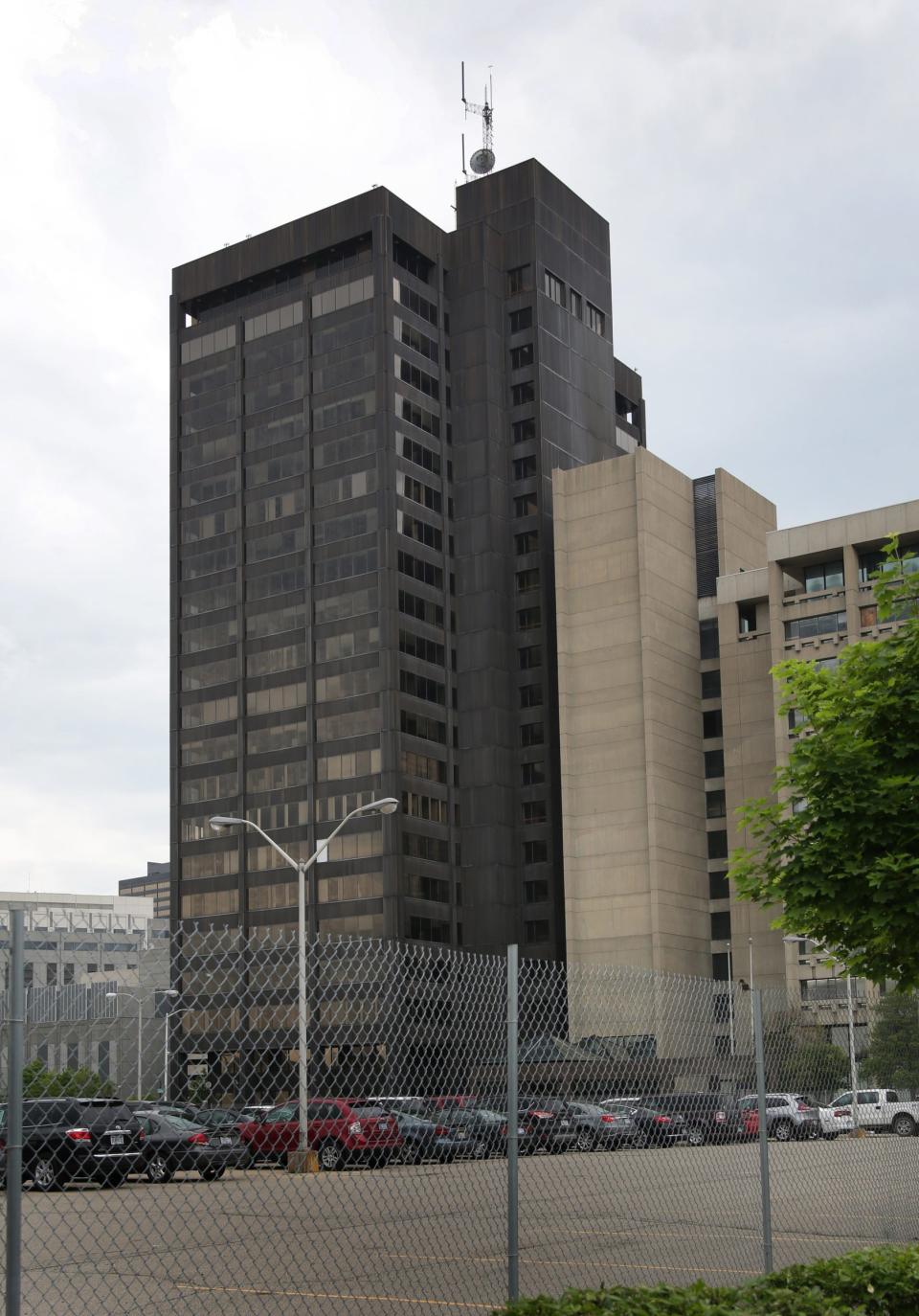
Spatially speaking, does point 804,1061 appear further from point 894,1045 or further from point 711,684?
point 711,684

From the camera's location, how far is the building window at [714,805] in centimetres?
11458

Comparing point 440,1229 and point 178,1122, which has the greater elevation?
point 178,1122

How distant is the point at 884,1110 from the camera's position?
1938cm

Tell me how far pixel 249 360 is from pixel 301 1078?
122211mm

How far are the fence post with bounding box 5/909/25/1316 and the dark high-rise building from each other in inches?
4137

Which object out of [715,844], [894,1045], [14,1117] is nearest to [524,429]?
[715,844]

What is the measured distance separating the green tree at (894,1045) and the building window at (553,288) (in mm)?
110903

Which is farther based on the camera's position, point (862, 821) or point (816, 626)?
point (816, 626)

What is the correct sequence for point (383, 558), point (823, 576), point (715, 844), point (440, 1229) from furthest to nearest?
point (383, 558) < point (715, 844) < point (823, 576) < point (440, 1229)

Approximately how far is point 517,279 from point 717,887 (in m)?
51.3

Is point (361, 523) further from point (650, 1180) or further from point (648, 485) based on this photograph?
point (650, 1180)

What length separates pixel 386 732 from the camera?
4488 inches

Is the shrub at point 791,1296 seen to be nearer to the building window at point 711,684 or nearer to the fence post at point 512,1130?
the fence post at point 512,1130

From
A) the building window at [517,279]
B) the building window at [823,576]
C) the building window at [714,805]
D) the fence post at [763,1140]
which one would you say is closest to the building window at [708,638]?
the building window at [714,805]
